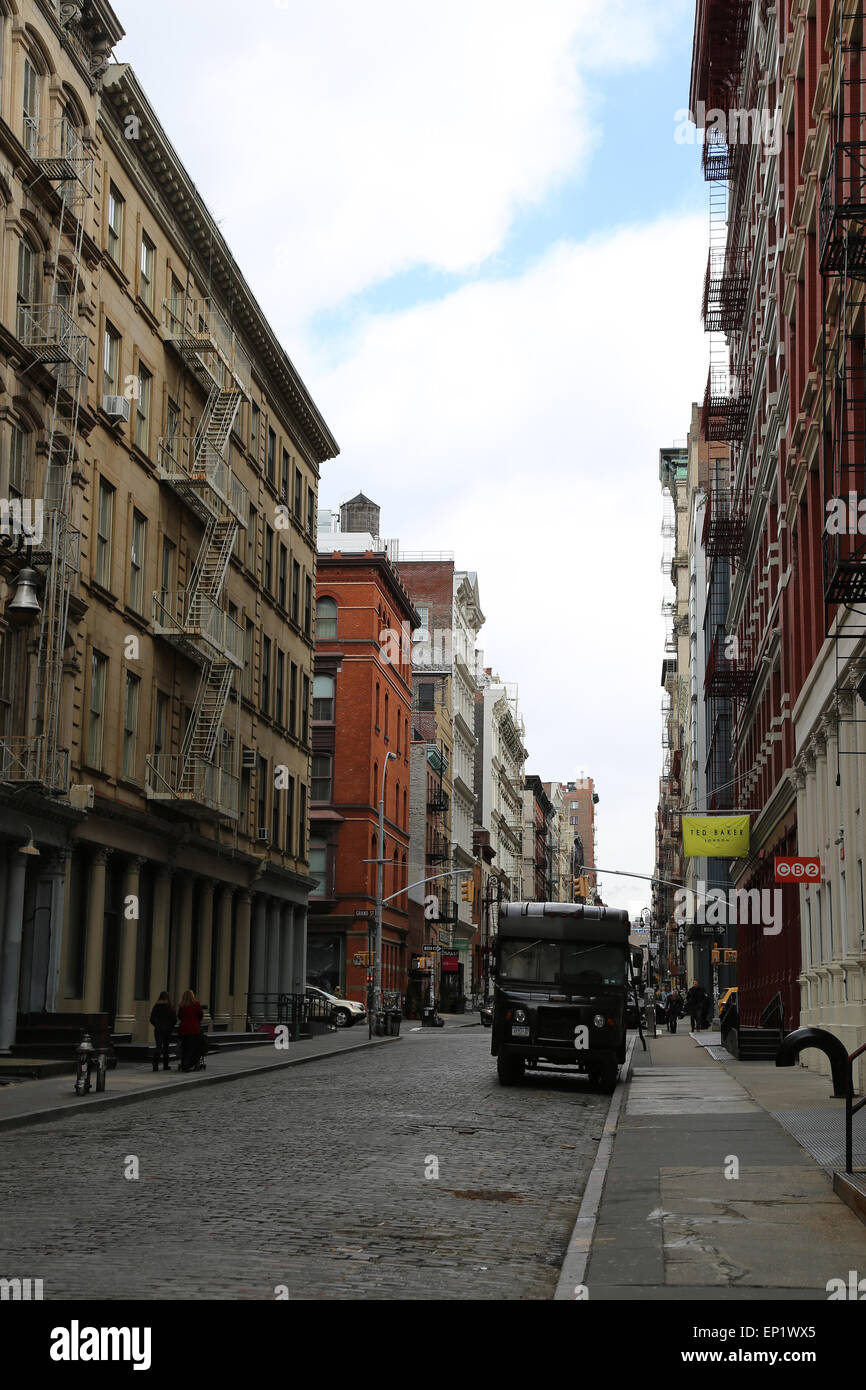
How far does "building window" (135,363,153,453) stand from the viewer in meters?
35.4

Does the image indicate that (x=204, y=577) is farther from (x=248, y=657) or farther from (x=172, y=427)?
(x=248, y=657)

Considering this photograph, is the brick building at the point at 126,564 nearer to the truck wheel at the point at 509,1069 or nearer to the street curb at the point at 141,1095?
the street curb at the point at 141,1095

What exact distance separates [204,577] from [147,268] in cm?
799

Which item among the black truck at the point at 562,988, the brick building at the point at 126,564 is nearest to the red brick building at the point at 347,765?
the brick building at the point at 126,564

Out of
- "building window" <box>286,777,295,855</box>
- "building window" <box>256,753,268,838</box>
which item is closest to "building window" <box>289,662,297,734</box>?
"building window" <box>286,777,295,855</box>

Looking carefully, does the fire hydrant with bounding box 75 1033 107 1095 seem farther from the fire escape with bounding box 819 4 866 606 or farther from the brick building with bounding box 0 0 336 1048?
the fire escape with bounding box 819 4 866 606

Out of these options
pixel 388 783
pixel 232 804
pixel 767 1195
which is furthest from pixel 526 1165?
pixel 388 783

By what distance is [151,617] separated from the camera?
36.0 meters

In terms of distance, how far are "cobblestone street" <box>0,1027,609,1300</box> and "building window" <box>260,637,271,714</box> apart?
2550 centimetres

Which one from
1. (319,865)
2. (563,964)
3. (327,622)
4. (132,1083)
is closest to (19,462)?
(132,1083)

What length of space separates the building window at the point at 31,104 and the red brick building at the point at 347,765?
41.0m

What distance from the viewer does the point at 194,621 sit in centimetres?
3866

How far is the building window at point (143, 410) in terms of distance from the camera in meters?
35.4
